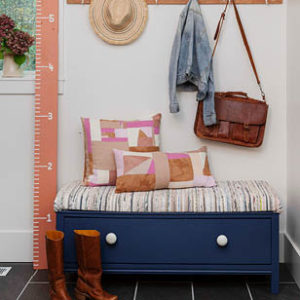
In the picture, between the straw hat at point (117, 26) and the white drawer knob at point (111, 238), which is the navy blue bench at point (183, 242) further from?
the straw hat at point (117, 26)

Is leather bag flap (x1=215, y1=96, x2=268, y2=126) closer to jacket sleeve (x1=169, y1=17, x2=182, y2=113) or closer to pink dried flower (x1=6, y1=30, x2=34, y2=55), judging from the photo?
jacket sleeve (x1=169, y1=17, x2=182, y2=113)

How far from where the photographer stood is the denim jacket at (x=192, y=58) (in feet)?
8.57

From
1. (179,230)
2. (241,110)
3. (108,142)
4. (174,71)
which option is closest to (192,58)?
(174,71)

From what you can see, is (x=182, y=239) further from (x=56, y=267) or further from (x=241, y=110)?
(x=241, y=110)

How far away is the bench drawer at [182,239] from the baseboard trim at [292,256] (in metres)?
0.24

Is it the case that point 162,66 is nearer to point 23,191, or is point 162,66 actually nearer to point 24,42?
point 24,42

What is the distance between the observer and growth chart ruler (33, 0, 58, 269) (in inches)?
107

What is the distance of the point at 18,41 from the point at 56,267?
54.4 inches

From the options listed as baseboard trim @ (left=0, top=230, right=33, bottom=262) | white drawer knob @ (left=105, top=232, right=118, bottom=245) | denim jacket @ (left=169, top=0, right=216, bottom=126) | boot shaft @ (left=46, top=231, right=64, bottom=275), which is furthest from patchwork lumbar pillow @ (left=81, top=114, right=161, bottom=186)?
baseboard trim @ (left=0, top=230, right=33, bottom=262)

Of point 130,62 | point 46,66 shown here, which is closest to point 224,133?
point 130,62

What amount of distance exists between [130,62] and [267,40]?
828mm

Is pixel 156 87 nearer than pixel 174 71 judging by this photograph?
No

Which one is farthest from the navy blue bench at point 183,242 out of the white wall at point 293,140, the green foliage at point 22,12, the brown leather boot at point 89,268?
the green foliage at point 22,12

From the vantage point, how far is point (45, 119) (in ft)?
9.00
